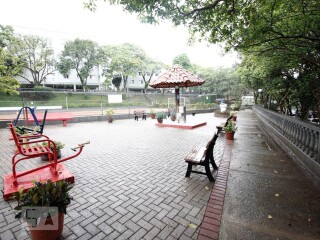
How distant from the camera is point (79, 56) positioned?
34844 mm

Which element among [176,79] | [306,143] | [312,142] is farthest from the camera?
[176,79]

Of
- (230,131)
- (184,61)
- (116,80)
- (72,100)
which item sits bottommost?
(230,131)

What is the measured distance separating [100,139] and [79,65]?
3456 cm

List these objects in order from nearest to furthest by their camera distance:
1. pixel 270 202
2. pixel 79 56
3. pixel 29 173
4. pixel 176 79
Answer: pixel 270 202 → pixel 29 173 → pixel 176 79 → pixel 79 56

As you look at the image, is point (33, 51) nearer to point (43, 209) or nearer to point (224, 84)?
point (224, 84)

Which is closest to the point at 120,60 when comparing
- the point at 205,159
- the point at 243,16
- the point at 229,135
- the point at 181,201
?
the point at 229,135

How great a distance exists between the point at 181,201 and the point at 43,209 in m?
2.14

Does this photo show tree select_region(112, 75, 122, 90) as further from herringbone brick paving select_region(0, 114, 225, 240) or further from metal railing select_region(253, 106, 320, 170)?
metal railing select_region(253, 106, 320, 170)

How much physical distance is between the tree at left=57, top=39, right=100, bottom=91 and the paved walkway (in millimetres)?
33095

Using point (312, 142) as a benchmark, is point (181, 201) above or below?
below

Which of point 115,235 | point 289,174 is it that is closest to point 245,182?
point 289,174

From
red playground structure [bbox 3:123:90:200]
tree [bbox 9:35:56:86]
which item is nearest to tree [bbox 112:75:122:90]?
tree [bbox 9:35:56:86]

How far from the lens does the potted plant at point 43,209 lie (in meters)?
2.16

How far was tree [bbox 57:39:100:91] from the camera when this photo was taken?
1331 inches
